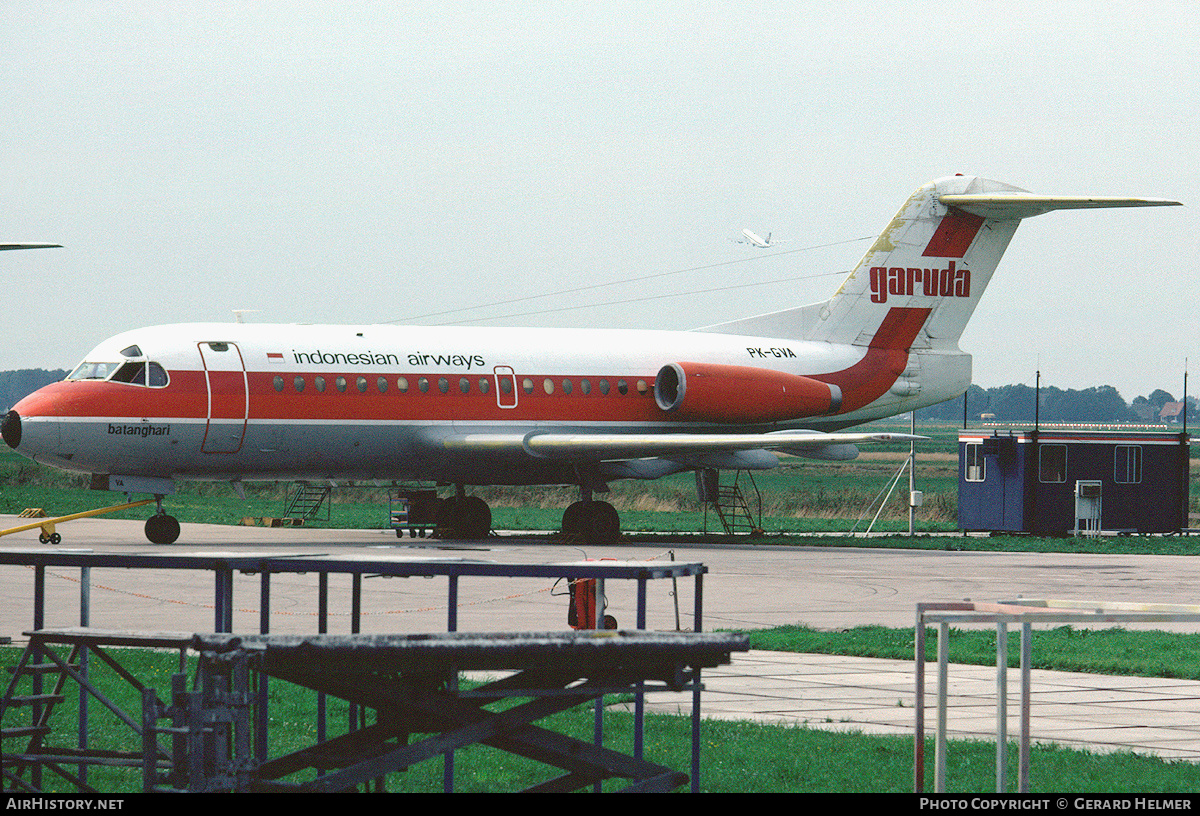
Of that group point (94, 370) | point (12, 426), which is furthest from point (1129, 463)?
point (12, 426)

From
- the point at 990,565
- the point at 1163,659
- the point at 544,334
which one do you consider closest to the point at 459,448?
the point at 544,334

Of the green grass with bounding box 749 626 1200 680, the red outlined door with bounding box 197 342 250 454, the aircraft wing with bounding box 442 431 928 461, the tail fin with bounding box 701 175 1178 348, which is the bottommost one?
the green grass with bounding box 749 626 1200 680

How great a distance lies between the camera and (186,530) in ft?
117

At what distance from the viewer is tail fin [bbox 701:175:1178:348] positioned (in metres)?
37.3

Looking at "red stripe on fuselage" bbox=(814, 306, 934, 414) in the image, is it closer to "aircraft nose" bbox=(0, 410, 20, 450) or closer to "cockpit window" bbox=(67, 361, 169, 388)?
"cockpit window" bbox=(67, 361, 169, 388)

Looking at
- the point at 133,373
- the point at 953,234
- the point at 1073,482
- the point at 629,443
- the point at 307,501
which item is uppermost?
the point at 953,234

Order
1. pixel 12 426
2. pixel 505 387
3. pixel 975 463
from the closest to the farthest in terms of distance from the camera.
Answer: pixel 12 426 → pixel 505 387 → pixel 975 463

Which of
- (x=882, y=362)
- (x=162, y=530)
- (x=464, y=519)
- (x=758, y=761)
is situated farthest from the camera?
(x=882, y=362)

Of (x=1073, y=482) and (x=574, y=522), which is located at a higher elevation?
(x=1073, y=482)

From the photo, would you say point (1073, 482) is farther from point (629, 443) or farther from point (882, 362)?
point (629, 443)

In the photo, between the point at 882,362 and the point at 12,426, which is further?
the point at 882,362

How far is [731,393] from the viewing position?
113ft

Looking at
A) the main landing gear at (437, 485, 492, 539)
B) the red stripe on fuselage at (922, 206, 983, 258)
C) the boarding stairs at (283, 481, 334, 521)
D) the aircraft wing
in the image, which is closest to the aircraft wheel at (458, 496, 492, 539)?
the main landing gear at (437, 485, 492, 539)

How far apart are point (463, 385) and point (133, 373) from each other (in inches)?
253
